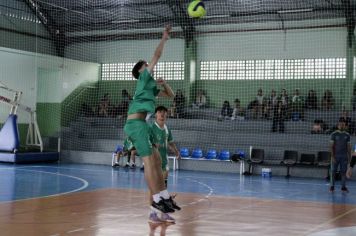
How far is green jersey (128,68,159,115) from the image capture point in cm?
823

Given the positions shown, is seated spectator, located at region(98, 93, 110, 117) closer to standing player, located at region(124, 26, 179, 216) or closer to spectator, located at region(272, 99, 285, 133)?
spectator, located at region(272, 99, 285, 133)

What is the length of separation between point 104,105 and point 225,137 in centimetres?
750

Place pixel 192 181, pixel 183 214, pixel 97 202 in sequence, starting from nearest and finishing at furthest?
pixel 183 214 < pixel 97 202 < pixel 192 181

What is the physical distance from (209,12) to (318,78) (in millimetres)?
6063

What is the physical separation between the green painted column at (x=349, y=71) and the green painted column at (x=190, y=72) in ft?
24.7

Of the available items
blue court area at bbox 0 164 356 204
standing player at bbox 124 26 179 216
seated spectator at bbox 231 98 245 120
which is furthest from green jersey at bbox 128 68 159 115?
seated spectator at bbox 231 98 245 120

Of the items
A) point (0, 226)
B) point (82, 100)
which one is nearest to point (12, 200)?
point (0, 226)

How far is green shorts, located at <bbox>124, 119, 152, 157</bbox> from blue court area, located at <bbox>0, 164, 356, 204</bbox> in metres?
4.77

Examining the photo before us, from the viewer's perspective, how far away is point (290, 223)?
9156 millimetres

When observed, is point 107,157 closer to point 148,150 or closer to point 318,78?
point 318,78

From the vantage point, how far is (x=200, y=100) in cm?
2720

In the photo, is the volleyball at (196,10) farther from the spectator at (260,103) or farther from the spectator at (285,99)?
the spectator at (260,103)

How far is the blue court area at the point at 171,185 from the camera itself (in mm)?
13859

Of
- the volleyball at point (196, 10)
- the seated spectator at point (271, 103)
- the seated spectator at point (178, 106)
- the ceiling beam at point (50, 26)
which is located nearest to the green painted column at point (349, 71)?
the seated spectator at point (271, 103)
